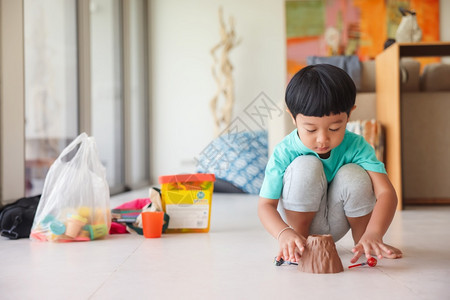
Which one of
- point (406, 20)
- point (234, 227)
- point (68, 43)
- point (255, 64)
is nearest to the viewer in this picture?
point (234, 227)

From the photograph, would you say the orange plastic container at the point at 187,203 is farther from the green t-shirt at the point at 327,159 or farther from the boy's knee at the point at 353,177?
the boy's knee at the point at 353,177

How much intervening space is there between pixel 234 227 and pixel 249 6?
3.65 metres

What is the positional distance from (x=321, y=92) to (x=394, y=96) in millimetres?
1580

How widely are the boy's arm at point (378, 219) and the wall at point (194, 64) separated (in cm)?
399

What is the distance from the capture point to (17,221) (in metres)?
1.93

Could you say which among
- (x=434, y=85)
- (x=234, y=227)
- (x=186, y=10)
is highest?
(x=186, y=10)

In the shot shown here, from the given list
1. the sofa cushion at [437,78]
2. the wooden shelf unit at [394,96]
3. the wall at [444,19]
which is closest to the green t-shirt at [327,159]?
the wooden shelf unit at [394,96]

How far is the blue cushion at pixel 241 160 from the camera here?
154 inches

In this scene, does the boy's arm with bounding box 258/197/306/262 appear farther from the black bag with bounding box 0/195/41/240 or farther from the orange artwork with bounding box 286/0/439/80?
the orange artwork with bounding box 286/0/439/80

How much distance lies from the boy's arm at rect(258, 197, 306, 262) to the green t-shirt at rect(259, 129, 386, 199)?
3 cm

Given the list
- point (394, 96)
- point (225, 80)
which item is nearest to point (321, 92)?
point (394, 96)

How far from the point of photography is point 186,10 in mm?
5438

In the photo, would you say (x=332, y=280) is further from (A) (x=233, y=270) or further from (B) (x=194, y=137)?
(B) (x=194, y=137)

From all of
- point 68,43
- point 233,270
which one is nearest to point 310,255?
point 233,270
